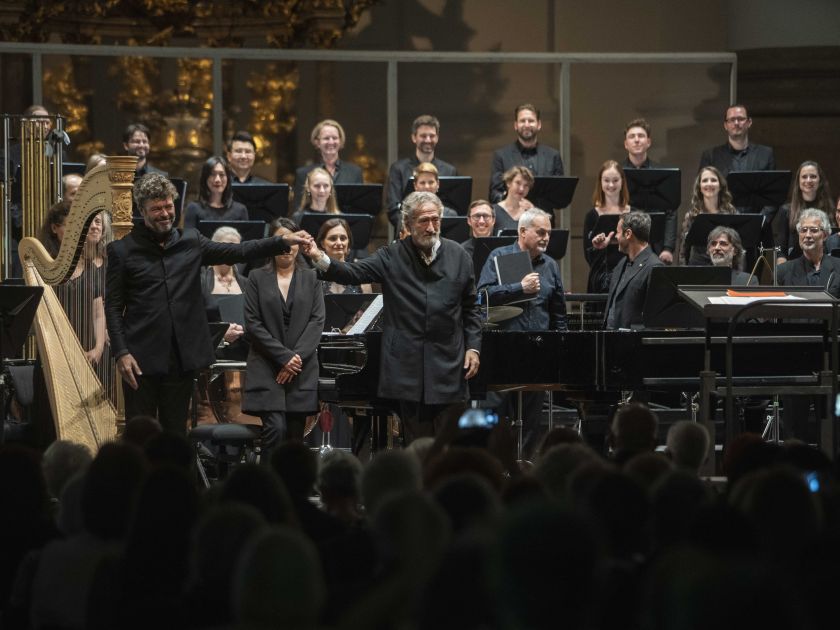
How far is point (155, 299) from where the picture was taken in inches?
244

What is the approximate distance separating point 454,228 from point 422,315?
269cm

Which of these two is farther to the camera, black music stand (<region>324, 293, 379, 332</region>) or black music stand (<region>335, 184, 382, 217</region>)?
black music stand (<region>335, 184, 382, 217</region>)

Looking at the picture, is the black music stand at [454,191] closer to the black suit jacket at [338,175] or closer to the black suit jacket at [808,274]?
the black suit jacket at [338,175]

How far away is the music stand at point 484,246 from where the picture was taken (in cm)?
847

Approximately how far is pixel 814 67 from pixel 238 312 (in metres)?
6.33

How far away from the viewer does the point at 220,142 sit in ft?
37.8

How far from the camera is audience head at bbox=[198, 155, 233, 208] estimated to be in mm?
9352

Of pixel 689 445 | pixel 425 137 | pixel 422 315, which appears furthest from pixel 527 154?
pixel 689 445

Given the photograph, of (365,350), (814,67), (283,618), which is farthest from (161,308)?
(814,67)

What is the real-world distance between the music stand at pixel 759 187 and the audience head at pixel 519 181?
131cm

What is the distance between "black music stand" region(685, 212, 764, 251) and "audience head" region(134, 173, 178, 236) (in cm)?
388

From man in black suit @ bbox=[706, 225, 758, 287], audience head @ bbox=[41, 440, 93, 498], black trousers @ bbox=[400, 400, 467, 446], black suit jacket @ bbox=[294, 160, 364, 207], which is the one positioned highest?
black suit jacket @ bbox=[294, 160, 364, 207]

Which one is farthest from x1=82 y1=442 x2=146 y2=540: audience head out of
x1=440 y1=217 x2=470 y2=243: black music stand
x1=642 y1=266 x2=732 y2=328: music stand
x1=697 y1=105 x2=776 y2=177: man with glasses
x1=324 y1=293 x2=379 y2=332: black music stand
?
x1=697 y1=105 x2=776 y2=177: man with glasses

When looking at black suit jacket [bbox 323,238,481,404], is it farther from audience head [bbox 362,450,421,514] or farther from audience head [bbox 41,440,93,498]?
audience head [bbox 362,450,421,514]
